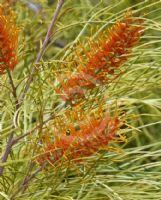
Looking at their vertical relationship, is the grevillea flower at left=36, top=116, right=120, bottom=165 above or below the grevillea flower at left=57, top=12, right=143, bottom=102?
below

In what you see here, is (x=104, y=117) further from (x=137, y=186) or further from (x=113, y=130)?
(x=137, y=186)

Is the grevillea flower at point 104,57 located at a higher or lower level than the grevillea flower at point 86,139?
higher

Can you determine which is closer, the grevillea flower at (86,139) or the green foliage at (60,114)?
the grevillea flower at (86,139)

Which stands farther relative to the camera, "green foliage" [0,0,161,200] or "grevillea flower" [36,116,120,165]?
"green foliage" [0,0,161,200]
